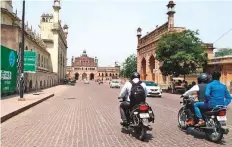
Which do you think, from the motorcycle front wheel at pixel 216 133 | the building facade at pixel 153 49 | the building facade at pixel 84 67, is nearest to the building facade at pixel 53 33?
the building facade at pixel 153 49

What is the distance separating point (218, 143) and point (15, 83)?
21.4 metres

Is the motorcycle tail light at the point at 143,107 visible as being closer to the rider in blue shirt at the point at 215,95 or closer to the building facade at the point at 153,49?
the rider in blue shirt at the point at 215,95

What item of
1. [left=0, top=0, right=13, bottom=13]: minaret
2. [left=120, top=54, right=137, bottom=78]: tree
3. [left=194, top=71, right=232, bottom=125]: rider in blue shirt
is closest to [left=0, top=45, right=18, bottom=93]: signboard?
[left=0, top=0, right=13, bottom=13]: minaret

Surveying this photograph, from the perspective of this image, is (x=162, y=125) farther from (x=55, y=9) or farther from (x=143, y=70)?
(x=55, y=9)

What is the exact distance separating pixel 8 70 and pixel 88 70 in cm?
14486

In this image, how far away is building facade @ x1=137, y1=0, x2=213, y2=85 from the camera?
5069cm

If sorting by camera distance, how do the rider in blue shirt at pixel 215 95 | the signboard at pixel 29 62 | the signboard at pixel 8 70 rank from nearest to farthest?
the rider in blue shirt at pixel 215 95, the signboard at pixel 8 70, the signboard at pixel 29 62

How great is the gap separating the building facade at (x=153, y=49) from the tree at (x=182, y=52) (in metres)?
10.1

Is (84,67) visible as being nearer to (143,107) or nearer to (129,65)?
(129,65)

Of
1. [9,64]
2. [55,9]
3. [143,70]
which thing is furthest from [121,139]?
[55,9]

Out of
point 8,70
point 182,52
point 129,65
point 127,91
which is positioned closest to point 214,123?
point 127,91

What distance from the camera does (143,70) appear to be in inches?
2788

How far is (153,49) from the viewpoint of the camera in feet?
199

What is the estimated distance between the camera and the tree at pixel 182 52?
35.3 m
